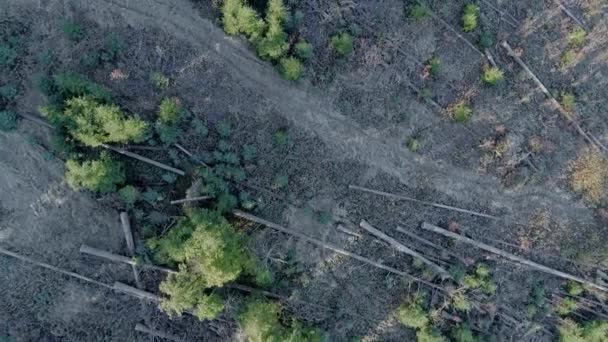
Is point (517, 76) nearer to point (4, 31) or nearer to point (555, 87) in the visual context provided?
point (555, 87)

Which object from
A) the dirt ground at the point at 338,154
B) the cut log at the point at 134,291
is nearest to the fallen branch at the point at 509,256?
the dirt ground at the point at 338,154

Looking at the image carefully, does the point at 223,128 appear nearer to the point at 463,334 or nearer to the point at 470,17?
the point at 470,17

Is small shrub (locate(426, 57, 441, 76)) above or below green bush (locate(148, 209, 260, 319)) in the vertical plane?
above

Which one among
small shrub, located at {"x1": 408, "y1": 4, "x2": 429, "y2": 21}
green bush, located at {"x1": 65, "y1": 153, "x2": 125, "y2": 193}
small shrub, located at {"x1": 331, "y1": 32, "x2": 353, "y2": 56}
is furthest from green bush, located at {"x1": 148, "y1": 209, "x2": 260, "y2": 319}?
small shrub, located at {"x1": 408, "y1": 4, "x2": 429, "y2": 21}

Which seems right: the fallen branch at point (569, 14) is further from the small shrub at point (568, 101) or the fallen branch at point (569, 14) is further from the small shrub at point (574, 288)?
the small shrub at point (574, 288)

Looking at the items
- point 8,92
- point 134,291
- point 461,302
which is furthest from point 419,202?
point 8,92

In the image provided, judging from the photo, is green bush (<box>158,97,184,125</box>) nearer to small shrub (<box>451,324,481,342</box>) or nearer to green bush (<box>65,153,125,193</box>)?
green bush (<box>65,153,125,193</box>)
